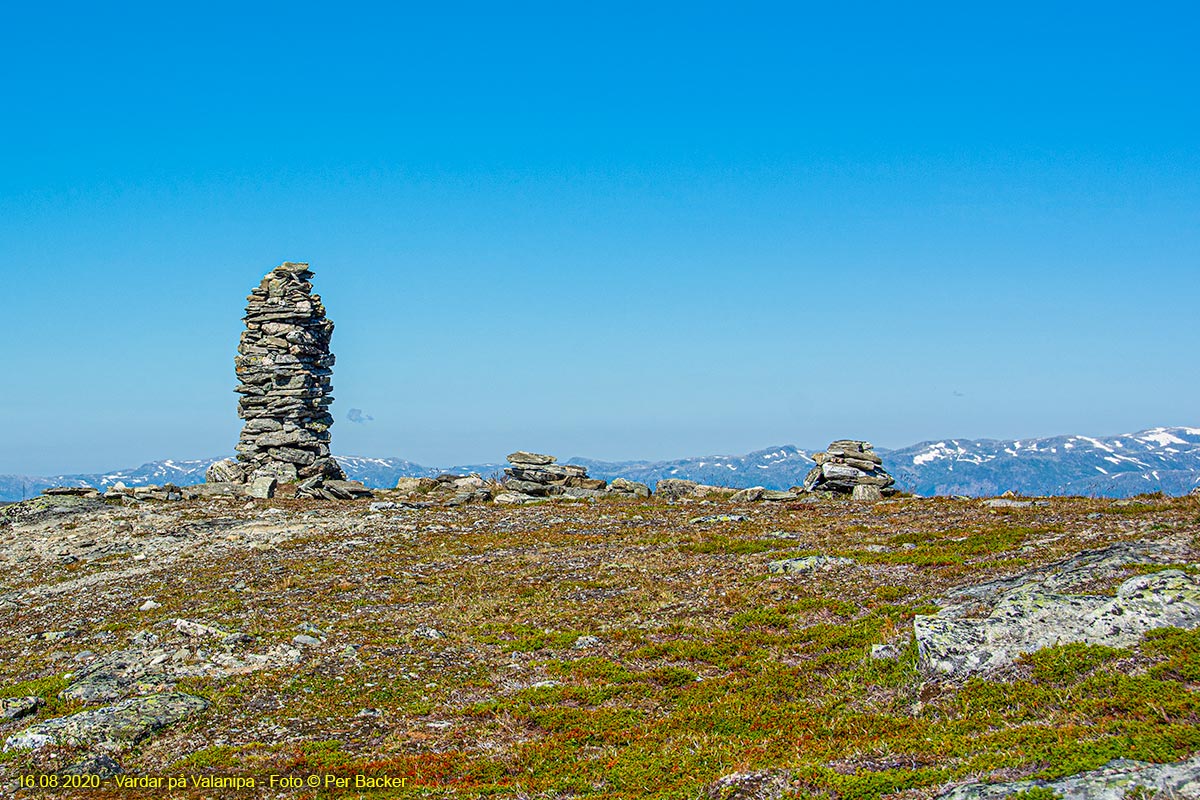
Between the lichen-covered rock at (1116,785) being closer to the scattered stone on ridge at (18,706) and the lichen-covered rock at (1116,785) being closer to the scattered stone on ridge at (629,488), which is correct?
the scattered stone on ridge at (18,706)

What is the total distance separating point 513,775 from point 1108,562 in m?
13.9

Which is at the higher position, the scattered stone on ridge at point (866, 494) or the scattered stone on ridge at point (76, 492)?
the scattered stone on ridge at point (866, 494)

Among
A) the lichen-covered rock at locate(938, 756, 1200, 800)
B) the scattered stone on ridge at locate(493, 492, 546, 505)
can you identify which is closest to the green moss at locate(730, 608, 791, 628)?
the lichen-covered rock at locate(938, 756, 1200, 800)

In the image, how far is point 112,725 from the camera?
50.9 feet

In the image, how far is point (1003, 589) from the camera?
18609 mm

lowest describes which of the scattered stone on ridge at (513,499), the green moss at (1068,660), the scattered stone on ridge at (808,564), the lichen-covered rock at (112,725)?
the lichen-covered rock at (112,725)

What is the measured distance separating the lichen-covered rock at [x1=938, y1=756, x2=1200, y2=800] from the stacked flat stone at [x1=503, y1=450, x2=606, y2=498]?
112 ft

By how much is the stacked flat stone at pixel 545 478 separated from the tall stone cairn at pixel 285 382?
11616mm

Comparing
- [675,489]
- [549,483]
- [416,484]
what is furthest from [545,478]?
[416,484]

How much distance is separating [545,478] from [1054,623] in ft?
109

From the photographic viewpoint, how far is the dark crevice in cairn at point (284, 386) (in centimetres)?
5200

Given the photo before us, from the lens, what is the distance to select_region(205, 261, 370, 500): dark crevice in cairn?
171 feet

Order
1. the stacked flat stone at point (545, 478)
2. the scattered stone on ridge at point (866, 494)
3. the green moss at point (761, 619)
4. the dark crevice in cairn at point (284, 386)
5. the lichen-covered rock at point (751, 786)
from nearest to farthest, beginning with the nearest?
the lichen-covered rock at point (751, 786), the green moss at point (761, 619), the scattered stone on ridge at point (866, 494), the stacked flat stone at point (545, 478), the dark crevice in cairn at point (284, 386)

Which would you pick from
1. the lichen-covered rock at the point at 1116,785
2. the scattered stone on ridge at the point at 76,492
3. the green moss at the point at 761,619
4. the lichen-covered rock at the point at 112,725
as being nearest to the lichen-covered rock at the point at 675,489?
the green moss at the point at 761,619
